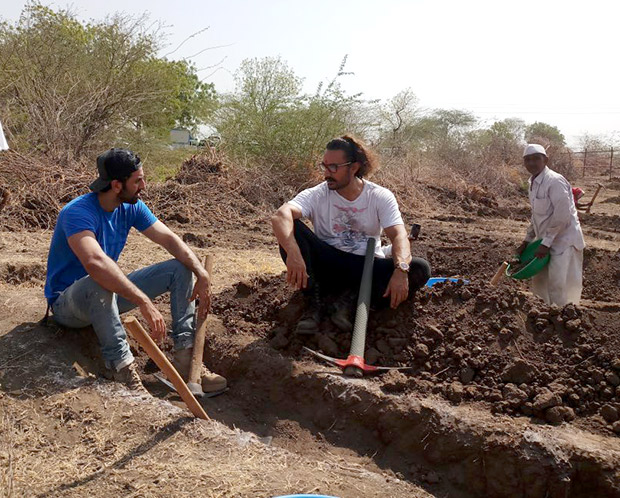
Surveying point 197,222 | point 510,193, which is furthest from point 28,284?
point 510,193

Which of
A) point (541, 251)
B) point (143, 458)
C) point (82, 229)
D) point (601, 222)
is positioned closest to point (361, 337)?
point (143, 458)

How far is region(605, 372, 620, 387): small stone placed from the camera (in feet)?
12.1

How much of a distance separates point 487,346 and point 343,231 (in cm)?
126

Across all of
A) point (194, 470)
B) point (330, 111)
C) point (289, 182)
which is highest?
point (330, 111)

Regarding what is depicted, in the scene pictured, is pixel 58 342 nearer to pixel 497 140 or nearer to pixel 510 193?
pixel 510 193

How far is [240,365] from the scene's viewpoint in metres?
4.15

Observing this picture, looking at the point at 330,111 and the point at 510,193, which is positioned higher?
the point at 330,111

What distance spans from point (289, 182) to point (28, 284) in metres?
7.26

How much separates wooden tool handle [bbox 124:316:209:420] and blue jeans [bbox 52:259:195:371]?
1.34 feet

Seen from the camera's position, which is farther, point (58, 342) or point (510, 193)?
point (510, 193)

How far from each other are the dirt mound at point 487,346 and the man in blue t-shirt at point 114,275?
2.35ft

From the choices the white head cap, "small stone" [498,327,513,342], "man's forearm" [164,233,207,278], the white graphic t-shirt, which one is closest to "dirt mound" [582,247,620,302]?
the white head cap

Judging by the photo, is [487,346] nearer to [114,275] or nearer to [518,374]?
[518,374]

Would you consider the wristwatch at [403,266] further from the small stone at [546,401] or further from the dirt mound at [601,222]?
the dirt mound at [601,222]
